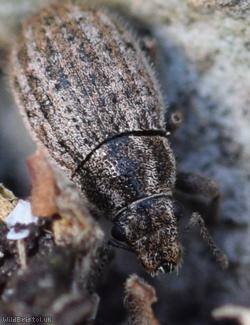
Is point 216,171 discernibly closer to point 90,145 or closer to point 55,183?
point 90,145

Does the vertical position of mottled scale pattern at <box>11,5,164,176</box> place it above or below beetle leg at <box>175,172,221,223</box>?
above

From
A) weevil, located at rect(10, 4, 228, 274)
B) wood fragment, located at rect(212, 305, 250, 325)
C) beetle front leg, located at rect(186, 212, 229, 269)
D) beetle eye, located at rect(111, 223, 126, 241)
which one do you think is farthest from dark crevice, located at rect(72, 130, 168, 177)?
wood fragment, located at rect(212, 305, 250, 325)

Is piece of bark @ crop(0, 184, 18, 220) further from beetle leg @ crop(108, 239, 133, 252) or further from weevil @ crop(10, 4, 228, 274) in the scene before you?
beetle leg @ crop(108, 239, 133, 252)

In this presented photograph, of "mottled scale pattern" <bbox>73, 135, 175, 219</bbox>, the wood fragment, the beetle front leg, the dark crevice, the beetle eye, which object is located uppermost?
the dark crevice

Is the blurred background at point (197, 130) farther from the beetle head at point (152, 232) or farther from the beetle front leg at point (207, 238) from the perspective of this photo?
the beetle head at point (152, 232)

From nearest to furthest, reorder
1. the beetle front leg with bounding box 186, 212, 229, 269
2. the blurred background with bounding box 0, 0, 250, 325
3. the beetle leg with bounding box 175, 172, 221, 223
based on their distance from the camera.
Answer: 1. the beetle front leg with bounding box 186, 212, 229, 269
2. the blurred background with bounding box 0, 0, 250, 325
3. the beetle leg with bounding box 175, 172, 221, 223

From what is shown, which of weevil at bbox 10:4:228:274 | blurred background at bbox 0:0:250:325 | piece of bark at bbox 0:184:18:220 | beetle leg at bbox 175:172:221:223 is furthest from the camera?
beetle leg at bbox 175:172:221:223

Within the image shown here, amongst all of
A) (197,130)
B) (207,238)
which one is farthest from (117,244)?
(197,130)

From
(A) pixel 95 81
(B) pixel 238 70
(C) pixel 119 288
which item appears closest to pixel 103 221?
(C) pixel 119 288

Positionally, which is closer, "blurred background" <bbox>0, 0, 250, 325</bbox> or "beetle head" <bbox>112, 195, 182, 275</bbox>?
"beetle head" <bbox>112, 195, 182, 275</bbox>
